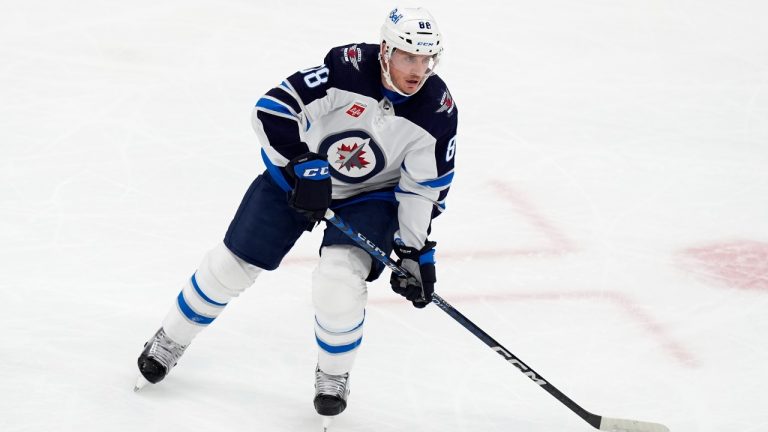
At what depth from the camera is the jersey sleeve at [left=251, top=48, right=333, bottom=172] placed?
9.77 feet

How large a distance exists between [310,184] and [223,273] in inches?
16.6

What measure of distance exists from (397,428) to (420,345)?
20.8 inches

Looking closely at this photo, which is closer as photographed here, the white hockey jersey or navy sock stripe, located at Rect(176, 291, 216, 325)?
the white hockey jersey

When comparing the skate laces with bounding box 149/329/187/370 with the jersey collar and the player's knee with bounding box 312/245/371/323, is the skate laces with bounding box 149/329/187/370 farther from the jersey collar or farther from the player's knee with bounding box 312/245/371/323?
the jersey collar

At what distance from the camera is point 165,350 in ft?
10.6

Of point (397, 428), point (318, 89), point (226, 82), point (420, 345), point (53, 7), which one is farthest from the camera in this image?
point (53, 7)

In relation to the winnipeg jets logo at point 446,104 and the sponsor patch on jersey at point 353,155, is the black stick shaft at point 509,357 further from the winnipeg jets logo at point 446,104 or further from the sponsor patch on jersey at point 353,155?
the winnipeg jets logo at point 446,104

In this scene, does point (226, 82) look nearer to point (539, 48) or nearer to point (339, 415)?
point (539, 48)

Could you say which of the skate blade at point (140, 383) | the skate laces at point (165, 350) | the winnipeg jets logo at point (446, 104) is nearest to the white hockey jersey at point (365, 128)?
the winnipeg jets logo at point (446, 104)

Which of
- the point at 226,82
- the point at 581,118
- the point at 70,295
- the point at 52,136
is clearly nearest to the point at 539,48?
the point at 581,118

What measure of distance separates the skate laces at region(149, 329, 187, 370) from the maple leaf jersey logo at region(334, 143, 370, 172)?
0.73 m

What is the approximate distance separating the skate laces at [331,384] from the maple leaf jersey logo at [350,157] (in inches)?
23.6

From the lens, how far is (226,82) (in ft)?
17.8

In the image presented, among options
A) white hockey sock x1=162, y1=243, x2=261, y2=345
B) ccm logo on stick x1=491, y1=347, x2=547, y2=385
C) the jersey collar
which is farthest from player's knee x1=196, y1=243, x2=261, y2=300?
ccm logo on stick x1=491, y1=347, x2=547, y2=385
